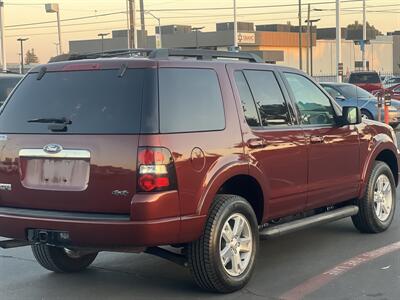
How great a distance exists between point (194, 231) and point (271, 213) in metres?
1.08

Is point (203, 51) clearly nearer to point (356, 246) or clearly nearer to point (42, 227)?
point (42, 227)

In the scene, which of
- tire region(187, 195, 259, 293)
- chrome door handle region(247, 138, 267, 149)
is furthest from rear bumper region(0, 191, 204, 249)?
chrome door handle region(247, 138, 267, 149)

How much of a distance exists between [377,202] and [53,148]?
12.9ft

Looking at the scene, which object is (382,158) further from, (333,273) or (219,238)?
(219,238)

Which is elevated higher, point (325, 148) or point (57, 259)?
point (325, 148)

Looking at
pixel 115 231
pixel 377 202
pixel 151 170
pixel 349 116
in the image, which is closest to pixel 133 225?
pixel 115 231

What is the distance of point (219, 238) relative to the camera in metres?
5.04

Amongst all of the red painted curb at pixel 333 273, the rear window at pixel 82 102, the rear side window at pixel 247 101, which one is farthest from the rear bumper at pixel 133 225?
the rear side window at pixel 247 101

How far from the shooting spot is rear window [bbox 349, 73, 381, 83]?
28750 mm

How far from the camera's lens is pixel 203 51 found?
18.4 ft

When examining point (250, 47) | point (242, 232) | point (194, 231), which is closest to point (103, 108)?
point (194, 231)

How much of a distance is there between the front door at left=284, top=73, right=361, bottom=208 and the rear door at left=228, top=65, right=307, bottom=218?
0.17 meters

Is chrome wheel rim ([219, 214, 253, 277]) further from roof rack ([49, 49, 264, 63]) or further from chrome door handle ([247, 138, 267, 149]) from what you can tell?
roof rack ([49, 49, 264, 63])

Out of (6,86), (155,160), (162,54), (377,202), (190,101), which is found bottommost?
(377,202)
